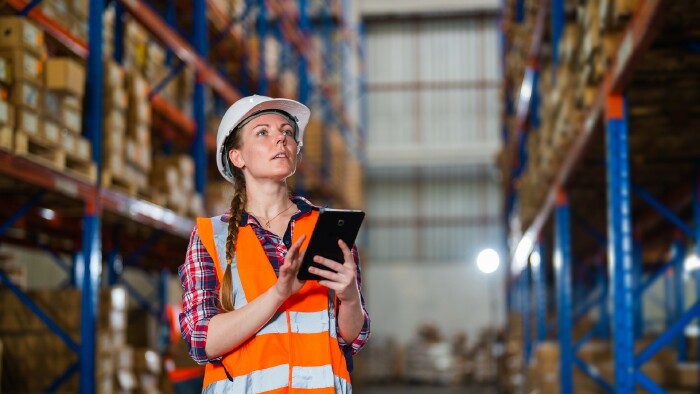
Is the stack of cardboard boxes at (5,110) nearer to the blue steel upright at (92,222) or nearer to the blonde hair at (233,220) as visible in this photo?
the blue steel upright at (92,222)

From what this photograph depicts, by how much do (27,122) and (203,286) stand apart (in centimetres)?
448

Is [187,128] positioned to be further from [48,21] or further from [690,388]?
[690,388]

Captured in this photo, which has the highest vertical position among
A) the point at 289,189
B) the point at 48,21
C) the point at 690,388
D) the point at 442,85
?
the point at 442,85

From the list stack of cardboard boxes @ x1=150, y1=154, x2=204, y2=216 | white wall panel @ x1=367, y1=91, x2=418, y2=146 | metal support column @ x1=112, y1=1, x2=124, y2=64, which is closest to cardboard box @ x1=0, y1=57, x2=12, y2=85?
stack of cardboard boxes @ x1=150, y1=154, x2=204, y2=216

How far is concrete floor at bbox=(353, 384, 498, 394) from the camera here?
2073 cm

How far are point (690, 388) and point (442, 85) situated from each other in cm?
1934

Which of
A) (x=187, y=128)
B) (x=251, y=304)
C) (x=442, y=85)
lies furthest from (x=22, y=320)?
(x=442, y=85)

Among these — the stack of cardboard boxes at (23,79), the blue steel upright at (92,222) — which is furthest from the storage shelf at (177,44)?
the stack of cardboard boxes at (23,79)

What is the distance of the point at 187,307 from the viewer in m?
2.38

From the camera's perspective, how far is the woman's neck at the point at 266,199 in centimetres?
253

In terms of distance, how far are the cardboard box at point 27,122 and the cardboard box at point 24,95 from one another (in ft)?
0.13

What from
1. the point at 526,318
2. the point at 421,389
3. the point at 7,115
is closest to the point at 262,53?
the point at 526,318

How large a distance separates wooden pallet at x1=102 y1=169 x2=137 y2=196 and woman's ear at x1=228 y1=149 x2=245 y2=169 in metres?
5.34

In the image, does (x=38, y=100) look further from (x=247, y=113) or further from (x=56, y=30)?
(x=247, y=113)
